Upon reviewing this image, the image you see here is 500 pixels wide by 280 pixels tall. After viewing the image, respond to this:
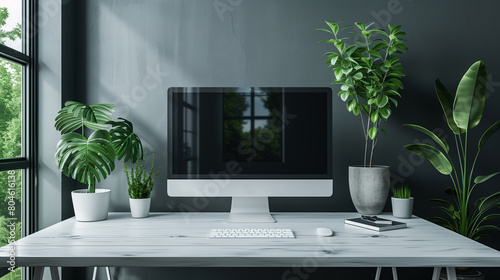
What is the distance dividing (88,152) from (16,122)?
Answer: 48 centimetres

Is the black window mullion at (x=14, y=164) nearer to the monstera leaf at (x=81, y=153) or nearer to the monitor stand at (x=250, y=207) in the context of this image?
the monstera leaf at (x=81, y=153)

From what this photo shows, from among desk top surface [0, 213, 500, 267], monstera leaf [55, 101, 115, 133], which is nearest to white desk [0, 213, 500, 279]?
desk top surface [0, 213, 500, 267]

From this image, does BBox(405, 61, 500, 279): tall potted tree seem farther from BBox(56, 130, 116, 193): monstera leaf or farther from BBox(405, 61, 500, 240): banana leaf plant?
BBox(56, 130, 116, 193): monstera leaf

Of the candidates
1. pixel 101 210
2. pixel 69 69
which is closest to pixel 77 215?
pixel 101 210

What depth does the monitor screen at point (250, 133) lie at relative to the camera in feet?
5.74

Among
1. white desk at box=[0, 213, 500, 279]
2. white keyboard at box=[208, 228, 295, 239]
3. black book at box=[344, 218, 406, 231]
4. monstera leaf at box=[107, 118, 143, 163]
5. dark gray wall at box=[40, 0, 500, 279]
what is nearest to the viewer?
white desk at box=[0, 213, 500, 279]

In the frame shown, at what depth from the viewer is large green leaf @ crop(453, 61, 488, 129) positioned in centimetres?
175

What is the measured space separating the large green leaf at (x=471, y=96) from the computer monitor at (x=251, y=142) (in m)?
0.68

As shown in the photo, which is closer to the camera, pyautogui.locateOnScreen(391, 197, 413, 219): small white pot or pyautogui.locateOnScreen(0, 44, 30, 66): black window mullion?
pyautogui.locateOnScreen(0, 44, 30, 66): black window mullion

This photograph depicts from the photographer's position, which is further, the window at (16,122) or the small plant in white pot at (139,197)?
the small plant in white pot at (139,197)

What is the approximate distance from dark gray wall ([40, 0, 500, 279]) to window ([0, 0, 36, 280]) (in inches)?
15.2

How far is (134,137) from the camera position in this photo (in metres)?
1.89

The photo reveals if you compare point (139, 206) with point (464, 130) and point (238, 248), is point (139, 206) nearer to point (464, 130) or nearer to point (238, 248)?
point (238, 248)

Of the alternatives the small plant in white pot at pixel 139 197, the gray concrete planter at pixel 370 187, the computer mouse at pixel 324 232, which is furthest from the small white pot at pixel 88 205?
the gray concrete planter at pixel 370 187
